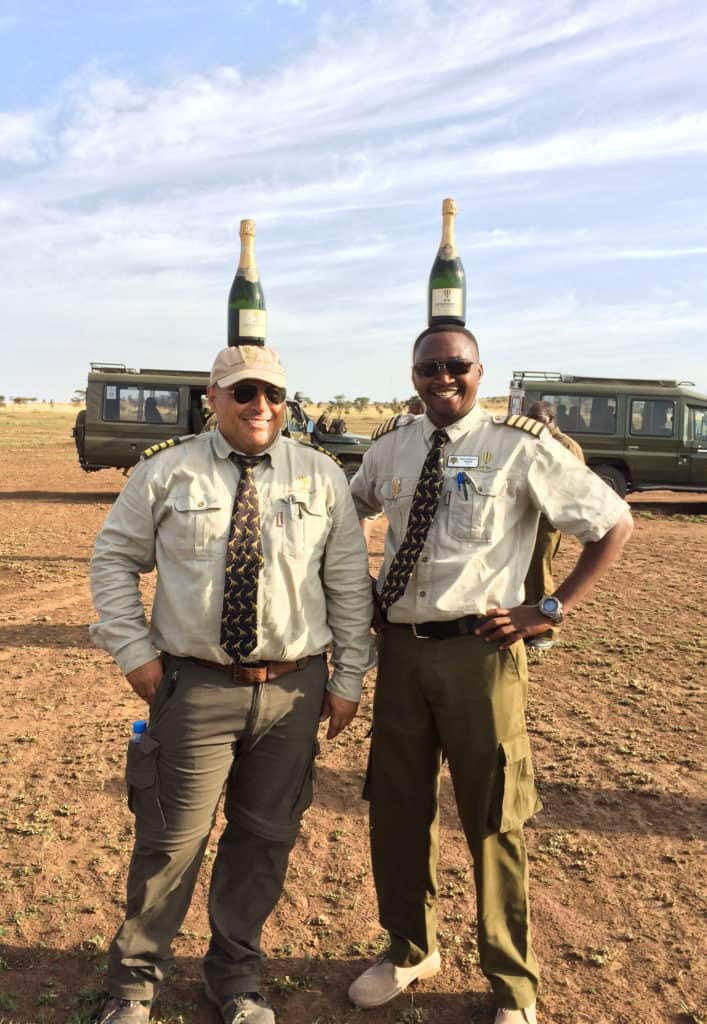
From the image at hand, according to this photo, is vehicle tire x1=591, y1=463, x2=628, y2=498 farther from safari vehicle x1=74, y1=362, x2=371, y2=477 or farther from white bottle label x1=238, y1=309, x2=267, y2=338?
white bottle label x1=238, y1=309, x2=267, y2=338

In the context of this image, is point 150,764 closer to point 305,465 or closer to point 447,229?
point 305,465

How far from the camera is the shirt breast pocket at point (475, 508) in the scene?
8.25 feet

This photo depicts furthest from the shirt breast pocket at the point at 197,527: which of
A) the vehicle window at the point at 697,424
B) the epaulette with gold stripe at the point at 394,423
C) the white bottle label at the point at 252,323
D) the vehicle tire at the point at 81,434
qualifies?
the vehicle window at the point at 697,424

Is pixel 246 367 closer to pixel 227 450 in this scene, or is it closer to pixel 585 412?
pixel 227 450

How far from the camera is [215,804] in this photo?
2.55m

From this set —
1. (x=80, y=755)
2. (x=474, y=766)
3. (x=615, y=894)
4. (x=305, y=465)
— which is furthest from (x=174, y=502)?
(x=80, y=755)

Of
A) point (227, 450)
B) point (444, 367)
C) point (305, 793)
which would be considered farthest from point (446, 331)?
point (305, 793)

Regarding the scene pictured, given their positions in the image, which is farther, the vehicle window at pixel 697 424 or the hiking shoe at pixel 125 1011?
the vehicle window at pixel 697 424

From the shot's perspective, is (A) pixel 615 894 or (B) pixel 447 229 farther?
(A) pixel 615 894

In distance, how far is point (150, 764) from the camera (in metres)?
2.44

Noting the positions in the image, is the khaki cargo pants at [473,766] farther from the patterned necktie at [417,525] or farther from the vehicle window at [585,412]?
the vehicle window at [585,412]

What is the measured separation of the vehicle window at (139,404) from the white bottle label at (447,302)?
12499 millimetres

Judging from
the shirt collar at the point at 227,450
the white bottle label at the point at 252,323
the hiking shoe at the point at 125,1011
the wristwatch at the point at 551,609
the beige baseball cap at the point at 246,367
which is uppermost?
the white bottle label at the point at 252,323

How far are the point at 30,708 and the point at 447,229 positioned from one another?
3665mm
